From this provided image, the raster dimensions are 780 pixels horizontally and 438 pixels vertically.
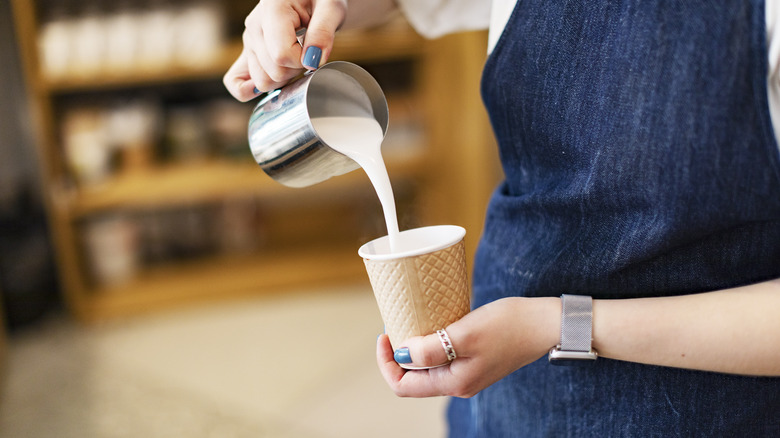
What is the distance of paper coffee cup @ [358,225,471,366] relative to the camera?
62 cm

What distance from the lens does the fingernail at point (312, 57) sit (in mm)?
700

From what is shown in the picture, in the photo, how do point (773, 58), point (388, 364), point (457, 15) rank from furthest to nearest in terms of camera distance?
point (457, 15)
point (388, 364)
point (773, 58)

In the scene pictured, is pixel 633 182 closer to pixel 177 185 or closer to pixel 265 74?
pixel 265 74

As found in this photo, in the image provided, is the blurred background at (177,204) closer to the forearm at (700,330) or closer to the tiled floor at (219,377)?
the tiled floor at (219,377)

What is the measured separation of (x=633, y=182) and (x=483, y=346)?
0.23 meters

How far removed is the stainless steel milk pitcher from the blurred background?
1.41m

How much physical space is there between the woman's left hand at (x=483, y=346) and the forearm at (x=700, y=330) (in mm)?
57

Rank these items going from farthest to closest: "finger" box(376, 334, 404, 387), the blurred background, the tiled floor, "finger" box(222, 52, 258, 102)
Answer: the blurred background
the tiled floor
"finger" box(222, 52, 258, 102)
"finger" box(376, 334, 404, 387)

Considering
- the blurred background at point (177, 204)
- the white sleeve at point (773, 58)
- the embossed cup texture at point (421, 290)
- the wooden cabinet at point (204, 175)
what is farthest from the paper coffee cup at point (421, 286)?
the wooden cabinet at point (204, 175)

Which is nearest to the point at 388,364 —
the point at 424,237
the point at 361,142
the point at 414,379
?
the point at 414,379

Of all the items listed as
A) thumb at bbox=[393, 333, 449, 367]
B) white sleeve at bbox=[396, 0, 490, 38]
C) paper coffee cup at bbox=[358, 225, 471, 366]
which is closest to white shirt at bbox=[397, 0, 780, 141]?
white sleeve at bbox=[396, 0, 490, 38]

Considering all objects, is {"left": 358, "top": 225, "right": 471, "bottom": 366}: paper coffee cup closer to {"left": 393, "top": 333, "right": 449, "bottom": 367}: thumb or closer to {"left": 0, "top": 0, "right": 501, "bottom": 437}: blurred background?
{"left": 393, "top": 333, "right": 449, "bottom": 367}: thumb

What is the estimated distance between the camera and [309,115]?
750 mm

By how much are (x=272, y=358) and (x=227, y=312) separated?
0.50 metres
